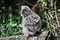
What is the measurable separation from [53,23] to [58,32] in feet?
1.11

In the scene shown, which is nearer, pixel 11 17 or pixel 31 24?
pixel 31 24

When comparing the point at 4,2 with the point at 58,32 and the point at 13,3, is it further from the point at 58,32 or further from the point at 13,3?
the point at 58,32

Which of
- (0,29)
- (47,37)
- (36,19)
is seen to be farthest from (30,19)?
(0,29)

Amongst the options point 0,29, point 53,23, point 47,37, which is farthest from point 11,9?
point 47,37

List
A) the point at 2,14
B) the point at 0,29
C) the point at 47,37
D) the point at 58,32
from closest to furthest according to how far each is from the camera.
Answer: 1. the point at 47,37
2. the point at 58,32
3. the point at 0,29
4. the point at 2,14

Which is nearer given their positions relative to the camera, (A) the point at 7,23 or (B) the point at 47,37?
(B) the point at 47,37

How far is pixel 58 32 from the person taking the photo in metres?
5.07

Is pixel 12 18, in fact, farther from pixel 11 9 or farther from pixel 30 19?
pixel 30 19

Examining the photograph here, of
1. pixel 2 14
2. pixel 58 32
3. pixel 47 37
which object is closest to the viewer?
pixel 47 37

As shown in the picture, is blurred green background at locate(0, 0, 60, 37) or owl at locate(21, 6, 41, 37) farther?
blurred green background at locate(0, 0, 60, 37)

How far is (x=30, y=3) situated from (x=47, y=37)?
9.08 feet

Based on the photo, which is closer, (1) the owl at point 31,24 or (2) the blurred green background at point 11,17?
(1) the owl at point 31,24

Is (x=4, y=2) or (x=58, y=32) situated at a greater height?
(x=4, y=2)

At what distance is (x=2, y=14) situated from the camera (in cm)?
752
